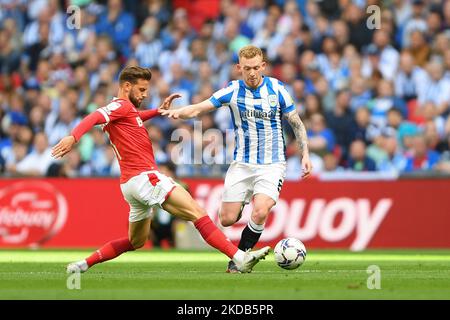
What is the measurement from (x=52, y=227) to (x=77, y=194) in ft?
2.23

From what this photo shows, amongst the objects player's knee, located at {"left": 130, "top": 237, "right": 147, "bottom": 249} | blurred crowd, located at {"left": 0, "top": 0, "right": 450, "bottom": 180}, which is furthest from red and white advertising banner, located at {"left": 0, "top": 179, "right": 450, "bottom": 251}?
player's knee, located at {"left": 130, "top": 237, "right": 147, "bottom": 249}

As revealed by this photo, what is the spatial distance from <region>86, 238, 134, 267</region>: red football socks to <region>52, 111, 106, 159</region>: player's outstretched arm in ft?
4.35

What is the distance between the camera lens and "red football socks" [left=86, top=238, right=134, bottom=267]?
37.9 feet

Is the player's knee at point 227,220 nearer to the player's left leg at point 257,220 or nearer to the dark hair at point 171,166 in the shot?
the player's left leg at point 257,220

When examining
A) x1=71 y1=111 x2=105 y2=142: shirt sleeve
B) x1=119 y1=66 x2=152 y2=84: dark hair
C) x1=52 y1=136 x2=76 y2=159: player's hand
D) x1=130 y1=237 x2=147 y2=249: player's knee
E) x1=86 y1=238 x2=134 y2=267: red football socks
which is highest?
x1=119 y1=66 x2=152 y2=84: dark hair

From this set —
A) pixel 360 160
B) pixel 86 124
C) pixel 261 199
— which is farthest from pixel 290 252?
pixel 360 160

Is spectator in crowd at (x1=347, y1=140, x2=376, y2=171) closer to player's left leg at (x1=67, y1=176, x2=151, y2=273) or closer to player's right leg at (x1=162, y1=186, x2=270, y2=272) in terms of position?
player's left leg at (x1=67, y1=176, x2=151, y2=273)

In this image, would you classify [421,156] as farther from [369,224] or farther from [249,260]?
[249,260]

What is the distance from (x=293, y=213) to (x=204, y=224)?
7367 mm

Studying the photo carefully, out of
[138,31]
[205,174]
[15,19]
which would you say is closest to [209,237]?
[205,174]

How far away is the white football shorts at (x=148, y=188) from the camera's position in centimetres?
1126

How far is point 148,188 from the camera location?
11.3 m
